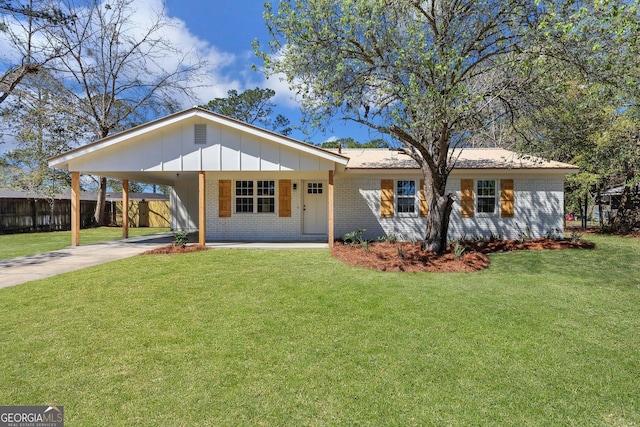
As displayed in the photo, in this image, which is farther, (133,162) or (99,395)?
(133,162)

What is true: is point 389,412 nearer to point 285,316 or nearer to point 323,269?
point 285,316

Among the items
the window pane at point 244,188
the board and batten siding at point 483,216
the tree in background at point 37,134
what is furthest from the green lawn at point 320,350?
the tree in background at point 37,134

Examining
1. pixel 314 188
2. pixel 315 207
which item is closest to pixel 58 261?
pixel 315 207

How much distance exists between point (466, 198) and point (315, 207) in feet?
19.3

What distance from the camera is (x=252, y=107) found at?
32.6 metres

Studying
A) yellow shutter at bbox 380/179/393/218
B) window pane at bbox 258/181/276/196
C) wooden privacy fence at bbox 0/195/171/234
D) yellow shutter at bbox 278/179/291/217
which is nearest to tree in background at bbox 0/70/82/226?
wooden privacy fence at bbox 0/195/171/234

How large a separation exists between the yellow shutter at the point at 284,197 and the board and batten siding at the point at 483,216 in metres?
2.27

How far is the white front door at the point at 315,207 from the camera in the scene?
13031 mm

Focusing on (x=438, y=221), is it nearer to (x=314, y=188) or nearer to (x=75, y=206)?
(x=314, y=188)

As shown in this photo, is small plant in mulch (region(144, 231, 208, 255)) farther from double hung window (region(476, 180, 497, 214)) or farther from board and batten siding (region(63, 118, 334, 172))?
double hung window (region(476, 180, 497, 214))

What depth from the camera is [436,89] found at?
7.01 m

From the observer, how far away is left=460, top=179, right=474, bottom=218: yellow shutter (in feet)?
40.6

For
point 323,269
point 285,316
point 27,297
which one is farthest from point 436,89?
point 27,297

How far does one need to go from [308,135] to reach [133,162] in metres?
5.65
